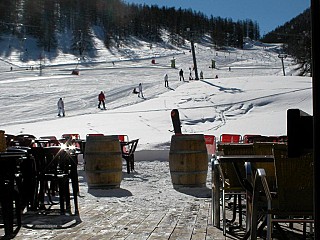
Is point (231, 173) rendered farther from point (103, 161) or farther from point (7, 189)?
→ point (103, 161)

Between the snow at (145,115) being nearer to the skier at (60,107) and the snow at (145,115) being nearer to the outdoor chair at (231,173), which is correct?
the skier at (60,107)

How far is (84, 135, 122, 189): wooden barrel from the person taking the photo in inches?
392

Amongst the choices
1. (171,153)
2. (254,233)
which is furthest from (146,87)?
(254,233)

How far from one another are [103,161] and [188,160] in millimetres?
1459

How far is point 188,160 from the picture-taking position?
32.8 ft

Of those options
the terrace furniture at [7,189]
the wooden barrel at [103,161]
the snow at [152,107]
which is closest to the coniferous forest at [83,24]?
the snow at [152,107]

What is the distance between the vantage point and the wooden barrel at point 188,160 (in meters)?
9.84

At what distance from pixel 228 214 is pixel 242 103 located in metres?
27.6

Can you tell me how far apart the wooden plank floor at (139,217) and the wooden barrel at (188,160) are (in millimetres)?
184

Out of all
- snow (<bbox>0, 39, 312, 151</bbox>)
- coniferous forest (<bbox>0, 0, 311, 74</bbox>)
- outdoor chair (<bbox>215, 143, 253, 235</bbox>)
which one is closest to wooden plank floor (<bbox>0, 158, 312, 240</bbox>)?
outdoor chair (<bbox>215, 143, 253, 235</bbox>)

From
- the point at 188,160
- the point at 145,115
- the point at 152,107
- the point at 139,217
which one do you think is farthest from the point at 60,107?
the point at 139,217

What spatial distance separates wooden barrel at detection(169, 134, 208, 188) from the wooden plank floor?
0.60 feet

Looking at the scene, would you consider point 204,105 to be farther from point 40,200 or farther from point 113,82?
point 40,200

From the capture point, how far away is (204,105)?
114ft
